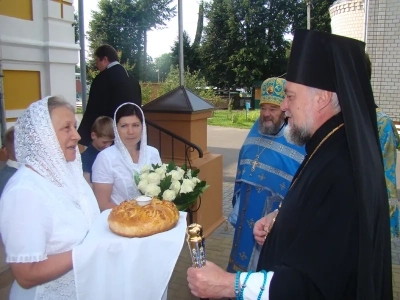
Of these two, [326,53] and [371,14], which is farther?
[371,14]

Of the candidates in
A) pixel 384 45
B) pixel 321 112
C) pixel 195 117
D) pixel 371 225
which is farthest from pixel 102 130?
pixel 384 45

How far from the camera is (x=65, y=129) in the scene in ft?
6.28

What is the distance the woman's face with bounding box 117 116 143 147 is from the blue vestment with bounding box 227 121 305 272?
2.98ft

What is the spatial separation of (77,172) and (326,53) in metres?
1.34

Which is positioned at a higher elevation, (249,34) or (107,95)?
(249,34)

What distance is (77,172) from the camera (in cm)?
205

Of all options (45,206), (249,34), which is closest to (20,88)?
(45,206)

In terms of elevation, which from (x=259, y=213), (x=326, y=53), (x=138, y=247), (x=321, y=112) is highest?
(x=326, y=53)

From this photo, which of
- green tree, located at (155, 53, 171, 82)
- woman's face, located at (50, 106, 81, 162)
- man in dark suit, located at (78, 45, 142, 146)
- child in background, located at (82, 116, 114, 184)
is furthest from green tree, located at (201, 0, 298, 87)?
woman's face, located at (50, 106, 81, 162)

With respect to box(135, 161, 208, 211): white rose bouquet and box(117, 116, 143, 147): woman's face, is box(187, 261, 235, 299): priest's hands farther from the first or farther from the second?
box(117, 116, 143, 147): woman's face

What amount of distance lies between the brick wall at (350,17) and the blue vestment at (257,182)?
55.0 ft

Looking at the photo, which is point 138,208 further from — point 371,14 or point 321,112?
point 371,14

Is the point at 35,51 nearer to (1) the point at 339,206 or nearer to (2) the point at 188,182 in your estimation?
(2) the point at 188,182

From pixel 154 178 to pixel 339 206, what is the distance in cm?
137
